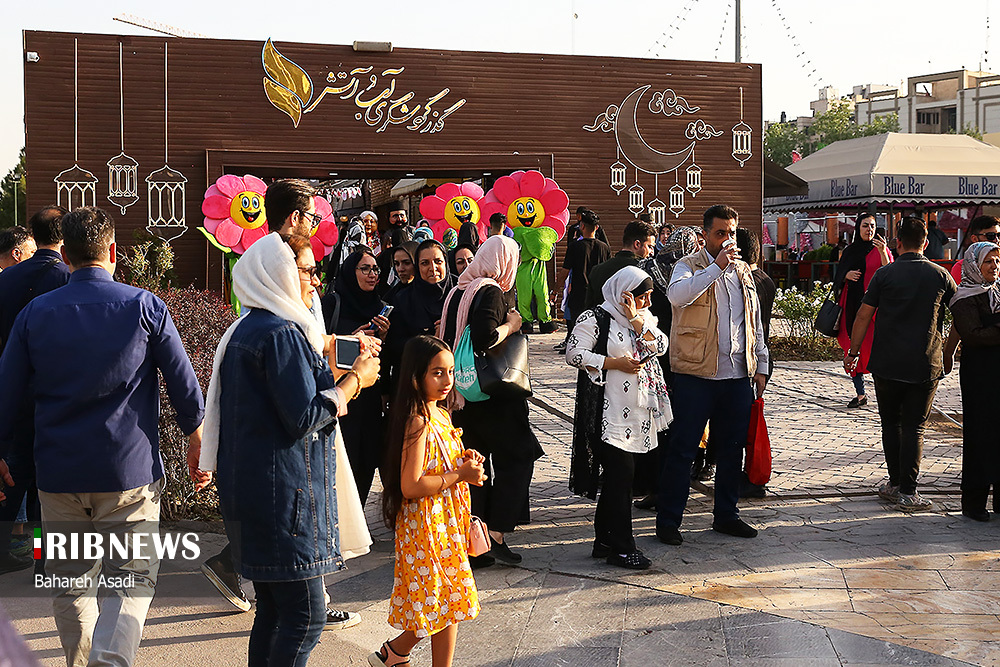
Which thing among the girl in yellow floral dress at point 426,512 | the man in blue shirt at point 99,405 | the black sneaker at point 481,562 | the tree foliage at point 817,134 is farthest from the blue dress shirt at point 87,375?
the tree foliage at point 817,134

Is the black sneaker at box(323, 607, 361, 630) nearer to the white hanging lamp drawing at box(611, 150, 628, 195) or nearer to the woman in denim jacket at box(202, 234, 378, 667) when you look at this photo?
the woman in denim jacket at box(202, 234, 378, 667)

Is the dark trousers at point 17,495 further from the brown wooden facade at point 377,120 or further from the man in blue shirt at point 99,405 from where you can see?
the brown wooden facade at point 377,120

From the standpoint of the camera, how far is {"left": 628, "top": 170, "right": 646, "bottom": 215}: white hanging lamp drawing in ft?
66.2

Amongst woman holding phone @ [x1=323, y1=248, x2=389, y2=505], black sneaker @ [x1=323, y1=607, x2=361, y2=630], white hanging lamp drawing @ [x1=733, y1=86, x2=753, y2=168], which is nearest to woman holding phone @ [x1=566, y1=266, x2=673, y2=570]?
woman holding phone @ [x1=323, y1=248, x2=389, y2=505]

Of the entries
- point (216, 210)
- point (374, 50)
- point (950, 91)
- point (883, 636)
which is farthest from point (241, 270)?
point (950, 91)

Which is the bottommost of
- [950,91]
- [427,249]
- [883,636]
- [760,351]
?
[883,636]

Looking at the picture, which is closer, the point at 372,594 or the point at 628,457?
the point at 372,594

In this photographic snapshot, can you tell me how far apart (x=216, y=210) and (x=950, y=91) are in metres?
88.1

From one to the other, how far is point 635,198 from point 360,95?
18.4 ft

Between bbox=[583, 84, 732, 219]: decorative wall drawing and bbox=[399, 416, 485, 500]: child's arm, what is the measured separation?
1667cm

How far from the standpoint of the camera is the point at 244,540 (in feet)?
10.9

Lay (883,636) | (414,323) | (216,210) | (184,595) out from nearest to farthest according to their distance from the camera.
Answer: (883,636) < (184,595) < (414,323) < (216,210)

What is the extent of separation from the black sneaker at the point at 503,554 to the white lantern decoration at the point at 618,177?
15069 millimetres

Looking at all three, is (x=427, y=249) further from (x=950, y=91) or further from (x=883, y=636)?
(x=950, y=91)
